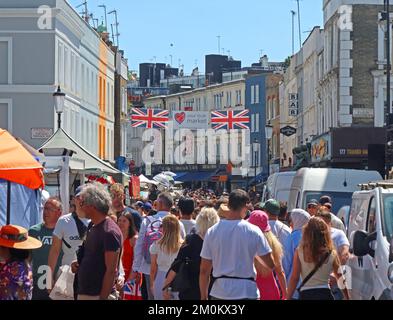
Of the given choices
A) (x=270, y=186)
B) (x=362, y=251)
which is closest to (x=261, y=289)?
(x=362, y=251)

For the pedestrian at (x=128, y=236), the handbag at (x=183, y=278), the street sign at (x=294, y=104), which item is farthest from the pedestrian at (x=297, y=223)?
the street sign at (x=294, y=104)

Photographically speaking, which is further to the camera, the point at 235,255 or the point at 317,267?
the point at 317,267

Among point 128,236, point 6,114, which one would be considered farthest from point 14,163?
point 6,114

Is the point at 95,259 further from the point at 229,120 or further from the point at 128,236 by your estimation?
the point at 229,120

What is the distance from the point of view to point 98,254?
940 centimetres

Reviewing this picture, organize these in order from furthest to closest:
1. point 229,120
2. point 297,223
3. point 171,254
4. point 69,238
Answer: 1. point 229,120
2. point 297,223
3. point 171,254
4. point 69,238

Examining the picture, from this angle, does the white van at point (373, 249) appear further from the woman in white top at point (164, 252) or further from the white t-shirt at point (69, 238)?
the white t-shirt at point (69, 238)

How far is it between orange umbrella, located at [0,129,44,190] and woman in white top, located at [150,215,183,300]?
1721 mm

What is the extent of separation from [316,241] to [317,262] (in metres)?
0.22

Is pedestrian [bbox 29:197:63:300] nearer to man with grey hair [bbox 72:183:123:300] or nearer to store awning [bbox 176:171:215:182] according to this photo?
man with grey hair [bbox 72:183:123:300]

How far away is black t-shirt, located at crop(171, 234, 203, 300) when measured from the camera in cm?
1157

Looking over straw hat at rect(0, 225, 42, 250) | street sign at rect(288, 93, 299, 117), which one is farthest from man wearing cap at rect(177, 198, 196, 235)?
street sign at rect(288, 93, 299, 117)

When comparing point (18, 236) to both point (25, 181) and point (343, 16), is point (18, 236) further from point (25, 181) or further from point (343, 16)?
point (343, 16)
